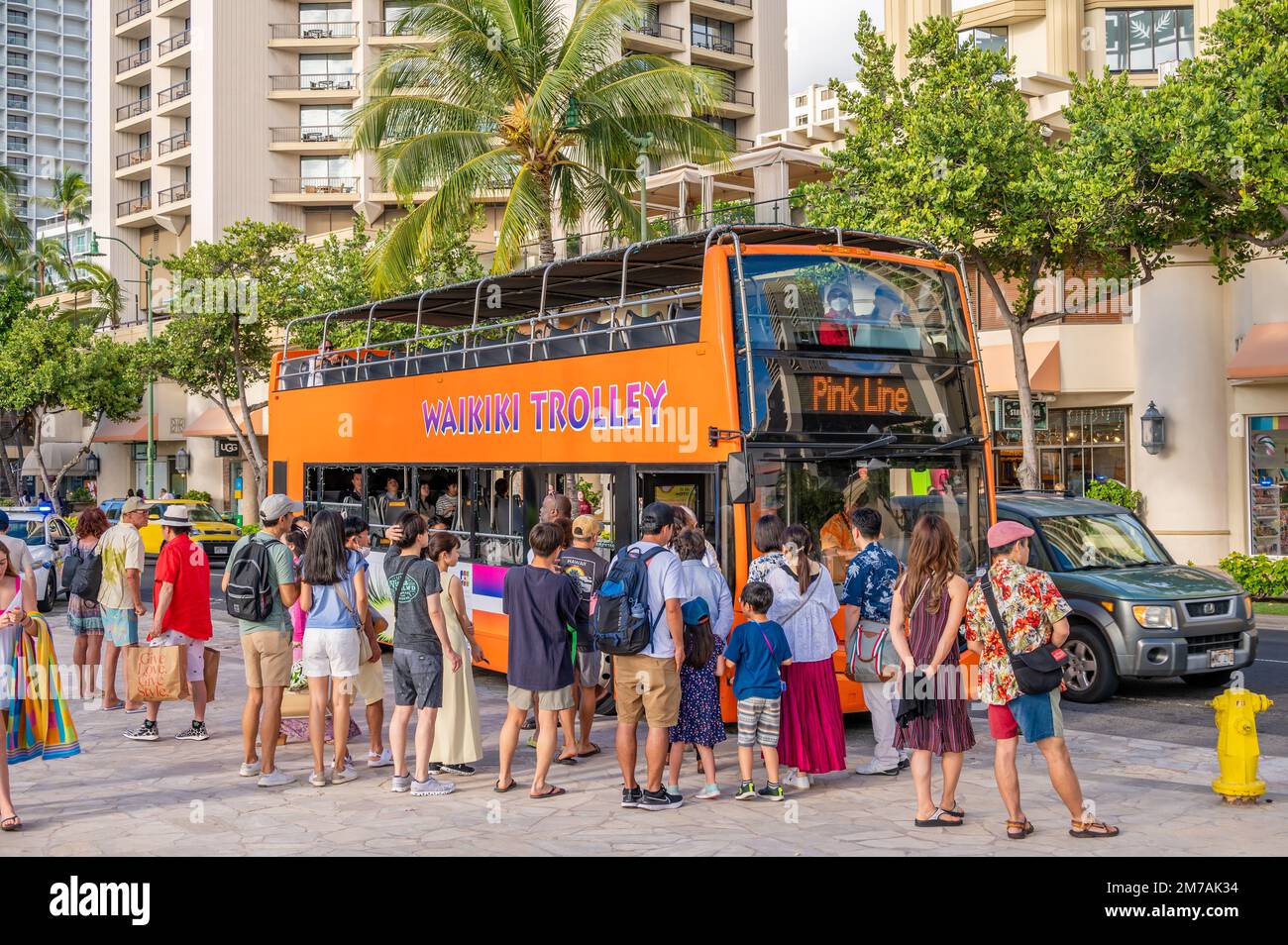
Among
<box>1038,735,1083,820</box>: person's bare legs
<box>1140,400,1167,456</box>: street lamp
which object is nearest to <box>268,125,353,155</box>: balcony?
<box>1140,400,1167,456</box>: street lamp

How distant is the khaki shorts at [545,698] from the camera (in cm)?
812

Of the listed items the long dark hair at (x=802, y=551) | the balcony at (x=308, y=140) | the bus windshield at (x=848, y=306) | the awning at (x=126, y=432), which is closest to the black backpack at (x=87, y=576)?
the bus windshield at (x=848, y=306)

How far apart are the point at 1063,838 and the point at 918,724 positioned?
97 cm

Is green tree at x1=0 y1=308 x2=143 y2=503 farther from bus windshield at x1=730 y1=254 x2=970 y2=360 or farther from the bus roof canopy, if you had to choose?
bus windshield at x1=730 y1=254 x2=970 y2=360


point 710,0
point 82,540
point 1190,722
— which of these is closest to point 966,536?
point 1190,722

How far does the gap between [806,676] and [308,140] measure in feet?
162

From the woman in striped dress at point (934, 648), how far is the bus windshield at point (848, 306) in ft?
9.59

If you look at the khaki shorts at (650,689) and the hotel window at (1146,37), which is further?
the hotel window at (1146,37)

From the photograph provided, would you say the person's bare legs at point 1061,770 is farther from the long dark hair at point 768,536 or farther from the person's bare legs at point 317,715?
the person's bare legs at point 317,715

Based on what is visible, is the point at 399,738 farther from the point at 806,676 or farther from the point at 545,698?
the point at 806,676

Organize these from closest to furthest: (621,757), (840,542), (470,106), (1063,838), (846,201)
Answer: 1. (1063,838)
2. (621,757)
3. (840,542)
4. (846,201)
5. (470,106)

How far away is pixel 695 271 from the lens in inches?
503

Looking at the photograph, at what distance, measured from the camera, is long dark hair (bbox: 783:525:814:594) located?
845 cm

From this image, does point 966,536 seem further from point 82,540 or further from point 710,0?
point 710,0
